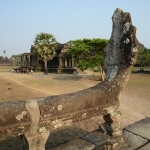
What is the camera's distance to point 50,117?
8.82ft

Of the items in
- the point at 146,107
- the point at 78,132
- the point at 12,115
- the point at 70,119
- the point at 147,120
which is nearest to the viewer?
the point at 12,115

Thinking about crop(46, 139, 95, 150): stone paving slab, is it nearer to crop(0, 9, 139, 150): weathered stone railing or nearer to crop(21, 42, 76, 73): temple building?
crop(0, 9, 139, 150): weathered stone railing

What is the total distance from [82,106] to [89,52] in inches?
775

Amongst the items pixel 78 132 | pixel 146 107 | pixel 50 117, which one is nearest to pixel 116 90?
pixel 50 117

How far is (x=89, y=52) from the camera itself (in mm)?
22281

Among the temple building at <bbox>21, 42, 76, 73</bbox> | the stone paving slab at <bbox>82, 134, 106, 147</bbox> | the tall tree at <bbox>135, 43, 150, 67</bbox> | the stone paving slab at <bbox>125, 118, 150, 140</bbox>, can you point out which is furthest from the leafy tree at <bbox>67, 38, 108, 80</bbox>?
the stone paving slab at <bbox>82, 134, 106, 147</bbox>

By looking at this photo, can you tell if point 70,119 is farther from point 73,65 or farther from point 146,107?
point 73,65

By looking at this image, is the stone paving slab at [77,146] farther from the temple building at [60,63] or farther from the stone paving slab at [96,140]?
the temple building at [60,63]

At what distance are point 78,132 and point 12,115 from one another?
4.30m

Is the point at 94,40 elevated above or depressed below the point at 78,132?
above

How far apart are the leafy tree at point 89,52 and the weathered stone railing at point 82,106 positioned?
1695cm

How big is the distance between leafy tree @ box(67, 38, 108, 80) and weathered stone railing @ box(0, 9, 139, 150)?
17.0m

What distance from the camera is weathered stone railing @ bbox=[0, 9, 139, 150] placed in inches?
95.4

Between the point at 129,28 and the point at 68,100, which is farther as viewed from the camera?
the point at 129,28
